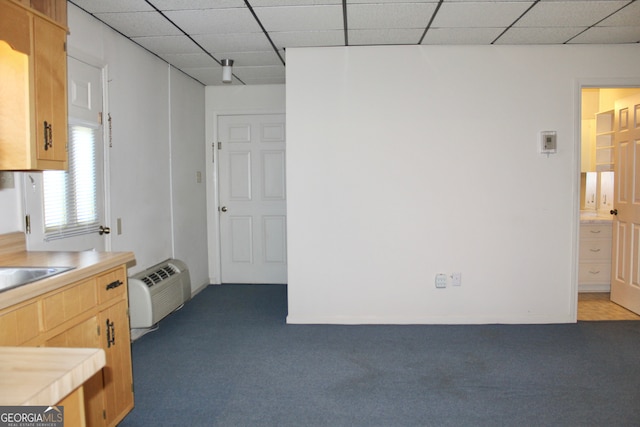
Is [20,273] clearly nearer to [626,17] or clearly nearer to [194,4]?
[194,4]

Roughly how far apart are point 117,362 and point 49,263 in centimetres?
58

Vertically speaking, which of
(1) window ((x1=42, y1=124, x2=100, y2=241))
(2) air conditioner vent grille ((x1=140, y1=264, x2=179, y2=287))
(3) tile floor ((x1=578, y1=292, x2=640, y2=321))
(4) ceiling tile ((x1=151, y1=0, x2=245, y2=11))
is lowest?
(3) tile floor ((x1=578, y1=292, x2=640, y2=321))

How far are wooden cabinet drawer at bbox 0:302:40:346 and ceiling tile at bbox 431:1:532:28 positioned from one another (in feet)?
9.42

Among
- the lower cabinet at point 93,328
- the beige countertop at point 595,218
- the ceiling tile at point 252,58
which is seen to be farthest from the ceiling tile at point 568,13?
the lower cabinet at point 93,328

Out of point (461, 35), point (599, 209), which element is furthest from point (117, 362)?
point (599, 209)

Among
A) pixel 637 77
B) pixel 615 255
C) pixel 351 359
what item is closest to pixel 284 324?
pixel 351 359

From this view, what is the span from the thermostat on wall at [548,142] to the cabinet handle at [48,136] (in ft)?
11.9

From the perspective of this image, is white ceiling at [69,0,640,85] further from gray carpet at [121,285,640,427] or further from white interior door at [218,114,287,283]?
gray carpet at [121,285,640,427]

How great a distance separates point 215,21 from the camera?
3467mm

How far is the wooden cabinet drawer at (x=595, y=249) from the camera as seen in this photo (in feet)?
17.4

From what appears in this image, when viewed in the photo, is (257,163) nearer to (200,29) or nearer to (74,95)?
(200,29)

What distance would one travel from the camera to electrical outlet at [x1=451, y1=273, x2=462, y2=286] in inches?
168

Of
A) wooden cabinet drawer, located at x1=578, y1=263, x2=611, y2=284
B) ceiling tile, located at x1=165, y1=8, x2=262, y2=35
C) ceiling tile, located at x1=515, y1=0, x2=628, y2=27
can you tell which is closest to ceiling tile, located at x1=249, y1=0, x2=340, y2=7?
ceiling tile, located at x1=165, y1=8, x2=262, y2=35

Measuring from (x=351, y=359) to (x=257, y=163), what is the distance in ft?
10.1
